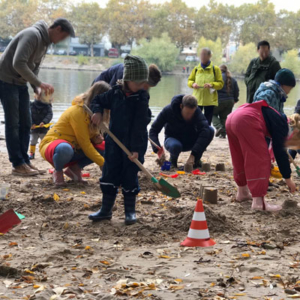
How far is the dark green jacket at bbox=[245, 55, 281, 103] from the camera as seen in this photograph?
31.3 ft

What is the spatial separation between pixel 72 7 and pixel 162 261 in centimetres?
12602

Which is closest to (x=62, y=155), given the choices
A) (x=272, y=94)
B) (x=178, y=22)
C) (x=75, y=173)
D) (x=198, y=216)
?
(x=75, y=173)

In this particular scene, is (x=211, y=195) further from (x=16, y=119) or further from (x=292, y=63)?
(x=292, y=63)

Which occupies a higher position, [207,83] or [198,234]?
[207,83]

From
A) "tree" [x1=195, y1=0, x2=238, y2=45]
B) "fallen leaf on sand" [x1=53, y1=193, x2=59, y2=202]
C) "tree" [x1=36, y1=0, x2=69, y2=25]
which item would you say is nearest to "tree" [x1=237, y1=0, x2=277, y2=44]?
"tree" [x1=195, y1=0, x2=238, y2=45]

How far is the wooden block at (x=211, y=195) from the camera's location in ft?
19.3

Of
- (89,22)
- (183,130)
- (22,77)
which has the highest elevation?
(89,22)

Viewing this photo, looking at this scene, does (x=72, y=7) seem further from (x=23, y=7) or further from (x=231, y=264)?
(x=231, y=264)

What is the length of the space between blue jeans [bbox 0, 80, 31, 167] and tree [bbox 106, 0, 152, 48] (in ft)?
334

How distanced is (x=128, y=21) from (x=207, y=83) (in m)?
106

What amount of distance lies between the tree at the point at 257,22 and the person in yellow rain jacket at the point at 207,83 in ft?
330

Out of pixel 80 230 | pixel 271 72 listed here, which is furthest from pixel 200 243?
pixel 271 72

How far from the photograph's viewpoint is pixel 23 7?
12075cm

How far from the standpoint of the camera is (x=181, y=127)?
815 centimetres
